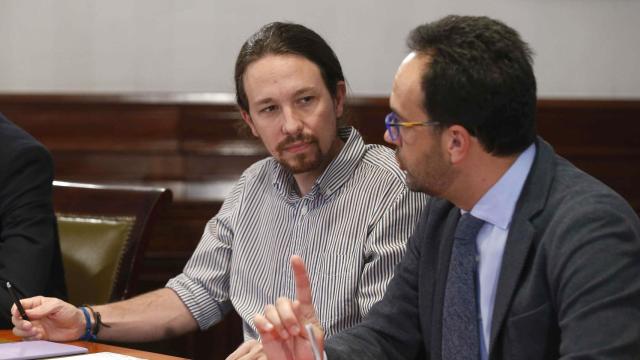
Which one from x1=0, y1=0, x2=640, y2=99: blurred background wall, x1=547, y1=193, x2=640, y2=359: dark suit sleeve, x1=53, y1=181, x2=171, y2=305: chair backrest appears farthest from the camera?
x1=0, y1=0, x2=640, y2=99: blurred background wall

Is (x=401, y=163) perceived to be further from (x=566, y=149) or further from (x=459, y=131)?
(x=566, y=149)

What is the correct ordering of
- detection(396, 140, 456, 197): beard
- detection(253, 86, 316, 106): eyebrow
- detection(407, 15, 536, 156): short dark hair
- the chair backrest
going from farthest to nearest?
the chair backrest, detection(253, 86, 316, 106): eyebrow, detection(396, 140, 456, 197): beard, detection(407, 15, 536, 156): short dark hair

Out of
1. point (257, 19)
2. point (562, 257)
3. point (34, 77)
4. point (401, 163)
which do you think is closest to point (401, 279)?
point (401, 163)

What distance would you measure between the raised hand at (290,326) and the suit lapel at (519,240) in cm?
31

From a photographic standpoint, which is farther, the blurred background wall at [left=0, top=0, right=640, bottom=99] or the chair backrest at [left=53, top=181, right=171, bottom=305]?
the blurred background wall at [left=0, top=0, right=640, bottom=99]

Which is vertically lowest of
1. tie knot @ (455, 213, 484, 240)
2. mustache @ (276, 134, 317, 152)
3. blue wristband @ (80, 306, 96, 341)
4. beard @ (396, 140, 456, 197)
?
blue wristband @ (80, 306, 96, 341)

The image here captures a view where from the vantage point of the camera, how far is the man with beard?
2180mm

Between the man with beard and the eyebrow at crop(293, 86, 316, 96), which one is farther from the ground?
the eyebrow at crop(293, 86, 316, 96)

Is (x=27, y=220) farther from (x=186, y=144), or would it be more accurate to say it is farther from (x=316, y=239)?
(x=186, y=144)

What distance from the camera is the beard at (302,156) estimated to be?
7.42 ft

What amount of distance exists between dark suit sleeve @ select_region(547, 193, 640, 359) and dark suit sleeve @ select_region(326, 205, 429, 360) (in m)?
0.38

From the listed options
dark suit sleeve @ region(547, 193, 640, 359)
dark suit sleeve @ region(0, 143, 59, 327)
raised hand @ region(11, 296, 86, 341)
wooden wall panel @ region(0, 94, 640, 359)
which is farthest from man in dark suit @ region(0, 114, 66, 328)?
dark suit sleeve @ region(547, 193, 640, 359)

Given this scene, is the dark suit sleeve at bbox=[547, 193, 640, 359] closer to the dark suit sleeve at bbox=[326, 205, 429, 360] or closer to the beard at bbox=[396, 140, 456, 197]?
the beard at bbox=[396, 140, 456, 197]

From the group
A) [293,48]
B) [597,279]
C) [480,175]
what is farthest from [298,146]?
[597,279]
